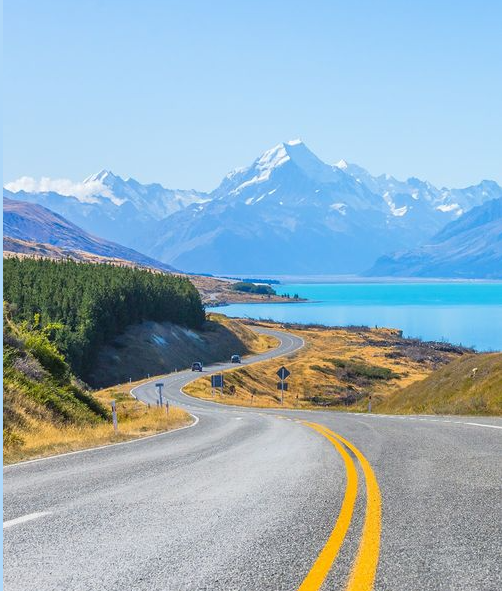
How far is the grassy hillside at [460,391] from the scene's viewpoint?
30.1 metres

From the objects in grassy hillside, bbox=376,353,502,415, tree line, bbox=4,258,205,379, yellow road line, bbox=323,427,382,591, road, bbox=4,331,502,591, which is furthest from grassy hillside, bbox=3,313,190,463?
tree line, bbox=4,258,205,379

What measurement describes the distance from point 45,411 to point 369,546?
56.1 feet

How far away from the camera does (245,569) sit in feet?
19.2

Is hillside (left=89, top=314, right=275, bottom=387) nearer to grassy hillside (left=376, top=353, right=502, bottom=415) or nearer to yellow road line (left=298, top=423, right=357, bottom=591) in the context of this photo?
grassy hillside (left=376, top=353, right=502, bottom=415)

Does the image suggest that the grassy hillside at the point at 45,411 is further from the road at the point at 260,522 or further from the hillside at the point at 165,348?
the hillside at the point at 165,348

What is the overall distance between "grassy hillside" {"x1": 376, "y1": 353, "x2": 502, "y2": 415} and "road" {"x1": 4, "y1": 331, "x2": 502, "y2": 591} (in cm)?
1741

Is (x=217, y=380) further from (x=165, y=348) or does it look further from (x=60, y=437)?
(x=60, y=437)

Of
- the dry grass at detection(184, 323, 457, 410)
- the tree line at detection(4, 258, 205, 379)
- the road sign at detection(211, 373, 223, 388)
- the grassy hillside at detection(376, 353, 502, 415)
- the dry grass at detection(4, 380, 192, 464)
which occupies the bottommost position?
the dry grass at detection(184, 323, 457, 410)

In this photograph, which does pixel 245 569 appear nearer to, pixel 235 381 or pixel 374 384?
pixel 235 381

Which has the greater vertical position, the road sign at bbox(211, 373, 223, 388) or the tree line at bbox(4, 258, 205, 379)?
the tree line at bbox(4, 258, 205, 379)

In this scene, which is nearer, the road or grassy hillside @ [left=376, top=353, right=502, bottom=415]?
the road

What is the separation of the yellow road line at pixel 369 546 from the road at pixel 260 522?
0.05ft

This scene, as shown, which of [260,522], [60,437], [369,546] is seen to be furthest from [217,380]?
[369,546]

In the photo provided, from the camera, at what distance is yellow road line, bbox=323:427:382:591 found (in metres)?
5.51
